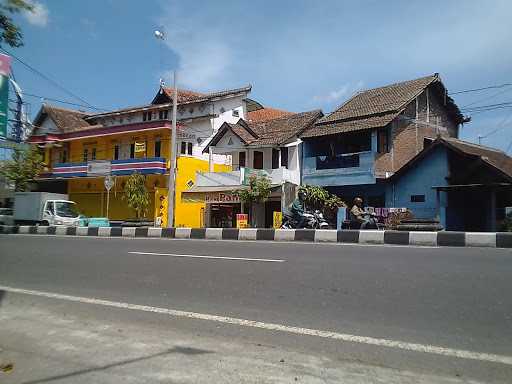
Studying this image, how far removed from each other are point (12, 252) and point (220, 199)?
588 inches

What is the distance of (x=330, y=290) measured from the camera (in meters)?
6.04

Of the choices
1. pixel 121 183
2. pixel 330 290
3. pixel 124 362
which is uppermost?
pixel 121 183

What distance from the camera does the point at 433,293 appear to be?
5.59 m

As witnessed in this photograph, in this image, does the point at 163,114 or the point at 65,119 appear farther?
the point at 65,119

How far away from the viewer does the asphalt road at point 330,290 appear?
4180 mm

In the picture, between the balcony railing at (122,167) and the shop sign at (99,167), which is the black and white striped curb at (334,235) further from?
the shop sign at (99,167)

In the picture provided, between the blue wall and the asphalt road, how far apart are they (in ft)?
40.8

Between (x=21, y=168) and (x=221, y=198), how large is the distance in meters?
16.9

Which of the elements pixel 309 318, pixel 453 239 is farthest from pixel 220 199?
pixel 309 318

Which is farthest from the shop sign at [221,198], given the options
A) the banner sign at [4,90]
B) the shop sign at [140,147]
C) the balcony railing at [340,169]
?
the banner sign at [4,90]

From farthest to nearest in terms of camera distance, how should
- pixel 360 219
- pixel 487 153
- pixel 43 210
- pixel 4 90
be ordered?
pixel 43 210 < pixel 487 153 < pixel 360 219 < pixel 4 90

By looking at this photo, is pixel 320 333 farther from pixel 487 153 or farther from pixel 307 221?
pixel 487 153

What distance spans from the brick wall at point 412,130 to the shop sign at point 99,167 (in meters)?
19.0

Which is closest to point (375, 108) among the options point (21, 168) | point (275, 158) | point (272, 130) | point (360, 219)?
point (275, 158)
